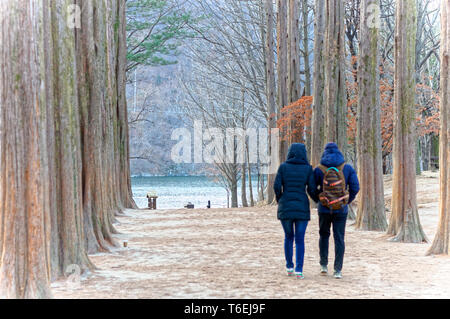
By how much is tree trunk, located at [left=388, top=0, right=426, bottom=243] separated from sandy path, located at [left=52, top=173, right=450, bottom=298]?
0.62 m

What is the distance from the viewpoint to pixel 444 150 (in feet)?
33.9

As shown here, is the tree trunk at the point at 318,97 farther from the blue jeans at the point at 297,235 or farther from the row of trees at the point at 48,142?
the blue jeans at the point at 297,235

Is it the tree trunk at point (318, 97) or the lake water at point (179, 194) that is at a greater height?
the tree trunk at point (318, 97)

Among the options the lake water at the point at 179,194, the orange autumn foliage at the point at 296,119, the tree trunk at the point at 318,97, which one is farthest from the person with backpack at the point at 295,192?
the lake water at the point at 179,194

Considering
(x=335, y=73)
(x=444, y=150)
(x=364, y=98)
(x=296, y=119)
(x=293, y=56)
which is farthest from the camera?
(x=293, y=56)

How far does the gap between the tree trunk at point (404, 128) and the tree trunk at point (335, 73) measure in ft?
13.2

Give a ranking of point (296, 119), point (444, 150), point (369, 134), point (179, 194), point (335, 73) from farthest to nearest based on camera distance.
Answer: point (179, 194), point (296, 119), point (335, 73), point (369, 134), point (444, 150)

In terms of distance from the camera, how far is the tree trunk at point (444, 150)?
10.1 m

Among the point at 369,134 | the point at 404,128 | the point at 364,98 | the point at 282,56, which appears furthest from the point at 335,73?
the point at 282,56

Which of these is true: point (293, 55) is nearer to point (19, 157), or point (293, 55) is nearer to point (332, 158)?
point (332, 158)

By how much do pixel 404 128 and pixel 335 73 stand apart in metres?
4.63

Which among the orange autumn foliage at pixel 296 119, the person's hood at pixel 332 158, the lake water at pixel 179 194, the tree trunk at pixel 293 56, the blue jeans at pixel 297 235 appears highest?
the tree trunk at pixel 293 56

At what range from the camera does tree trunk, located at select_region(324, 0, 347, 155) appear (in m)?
16.6

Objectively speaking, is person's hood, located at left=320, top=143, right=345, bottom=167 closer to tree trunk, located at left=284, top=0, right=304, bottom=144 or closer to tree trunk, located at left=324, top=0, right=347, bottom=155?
tree trunk, located at left=324, top=0, right=347, bottom=155
